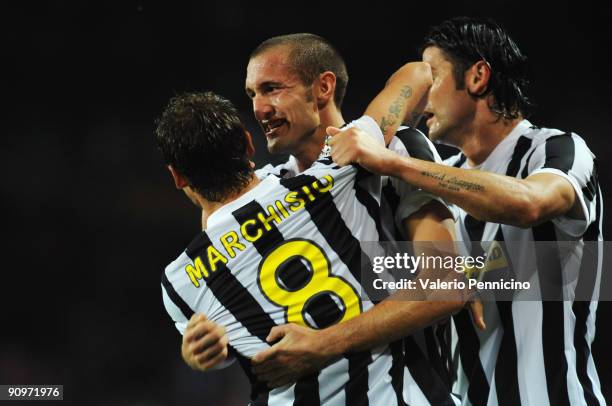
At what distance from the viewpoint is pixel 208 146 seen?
2.04m

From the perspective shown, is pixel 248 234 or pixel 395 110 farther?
pixel 395 110

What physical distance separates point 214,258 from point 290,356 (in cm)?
35

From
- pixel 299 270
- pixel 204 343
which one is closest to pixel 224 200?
pixel 299 270

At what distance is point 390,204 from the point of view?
2.08m

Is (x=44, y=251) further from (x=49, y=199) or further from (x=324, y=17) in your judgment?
(x=324, y=17)

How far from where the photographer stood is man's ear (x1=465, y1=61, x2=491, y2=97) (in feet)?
8.47

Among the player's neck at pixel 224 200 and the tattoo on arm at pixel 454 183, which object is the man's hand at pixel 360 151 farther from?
the player's neck at pixel 224 200

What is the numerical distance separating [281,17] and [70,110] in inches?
75.2

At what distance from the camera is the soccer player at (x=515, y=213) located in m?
1.93

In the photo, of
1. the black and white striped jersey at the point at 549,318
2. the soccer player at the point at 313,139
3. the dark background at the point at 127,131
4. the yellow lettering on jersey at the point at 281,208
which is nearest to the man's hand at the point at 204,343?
the soccer player at the point at 313,139

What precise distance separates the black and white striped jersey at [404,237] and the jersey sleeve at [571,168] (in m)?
0.34

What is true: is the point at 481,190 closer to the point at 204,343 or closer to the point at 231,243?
the point at 231,243

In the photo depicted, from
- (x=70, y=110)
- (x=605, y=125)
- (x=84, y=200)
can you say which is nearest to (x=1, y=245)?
(x=84, y=200)

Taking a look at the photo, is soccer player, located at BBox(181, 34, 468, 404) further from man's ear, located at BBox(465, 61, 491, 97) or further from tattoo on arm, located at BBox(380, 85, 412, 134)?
man's ear, located at BBox(465, 61, 491, 97)
